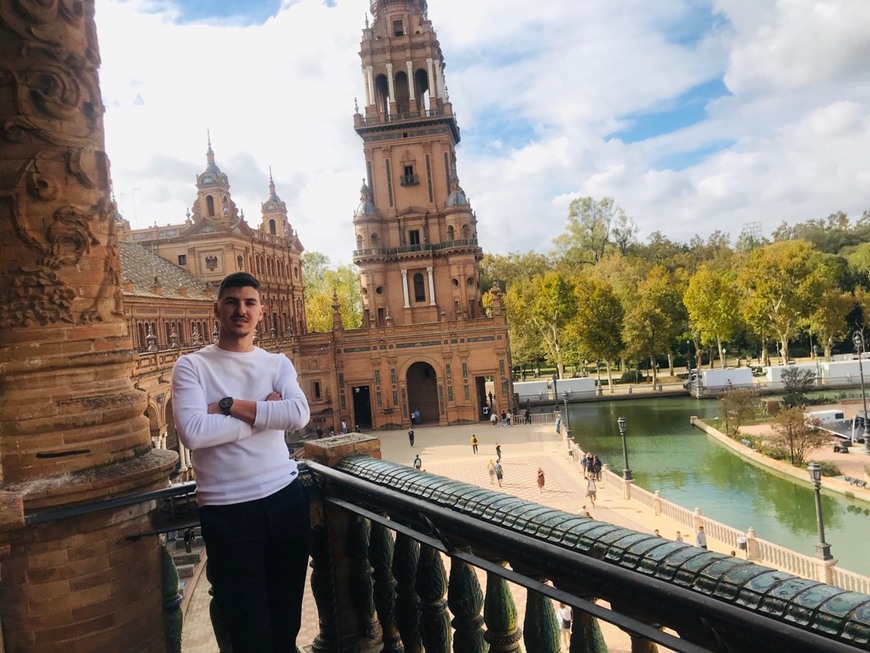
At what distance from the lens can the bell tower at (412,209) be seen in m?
42.8

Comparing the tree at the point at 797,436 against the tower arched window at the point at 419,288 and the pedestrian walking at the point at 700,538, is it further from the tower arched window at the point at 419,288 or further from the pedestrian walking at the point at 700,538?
the tower arched window at the point at 419,288

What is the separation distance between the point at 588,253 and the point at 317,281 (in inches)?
1148

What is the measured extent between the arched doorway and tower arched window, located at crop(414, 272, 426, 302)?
166 inches

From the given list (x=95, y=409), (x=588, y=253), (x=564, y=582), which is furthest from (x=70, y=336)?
(x=588, y=253)

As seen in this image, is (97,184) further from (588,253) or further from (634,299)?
(588,253)

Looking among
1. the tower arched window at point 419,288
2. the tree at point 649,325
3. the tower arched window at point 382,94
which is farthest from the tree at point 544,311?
the tower arched window at point 382,94

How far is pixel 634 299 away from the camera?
51.5 m

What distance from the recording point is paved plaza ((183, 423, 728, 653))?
1241 centimetres

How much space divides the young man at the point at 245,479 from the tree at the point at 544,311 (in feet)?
149

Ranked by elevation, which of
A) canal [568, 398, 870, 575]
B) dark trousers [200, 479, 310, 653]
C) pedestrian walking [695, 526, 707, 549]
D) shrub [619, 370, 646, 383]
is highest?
dark trousers [200, 479, 310, 653]

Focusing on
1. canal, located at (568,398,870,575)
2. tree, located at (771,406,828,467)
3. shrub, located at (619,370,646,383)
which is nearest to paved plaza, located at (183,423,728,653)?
canal, located at (568,398,870,575)

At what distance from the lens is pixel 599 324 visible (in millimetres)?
47125

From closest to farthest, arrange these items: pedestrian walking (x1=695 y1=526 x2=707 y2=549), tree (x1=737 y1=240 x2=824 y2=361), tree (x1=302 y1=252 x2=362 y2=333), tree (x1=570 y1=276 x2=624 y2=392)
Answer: pedestrian walking (x1=695 y1=526 x2=707 y2=549)
tree (x1=737 y1=240 x2=824 y2=361)
tree (x1=570 y1=276 x2=624 y2=392)
tree (x1=302 y1=252 x2=362 y2=333)

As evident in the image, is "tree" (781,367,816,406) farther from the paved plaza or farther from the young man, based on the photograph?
the young man
